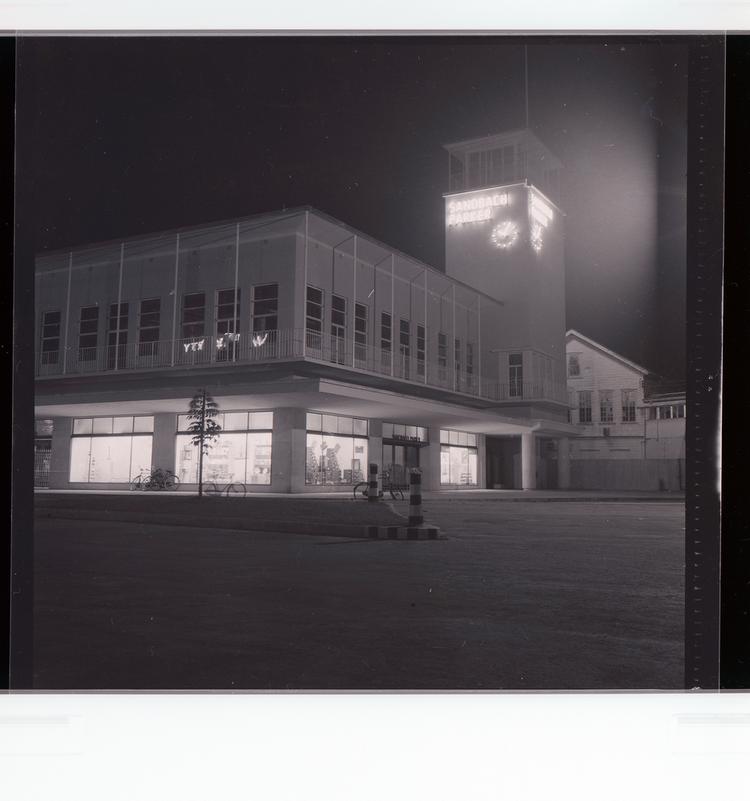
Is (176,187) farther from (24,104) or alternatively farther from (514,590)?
(514,590)

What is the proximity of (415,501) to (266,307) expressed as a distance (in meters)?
2.95

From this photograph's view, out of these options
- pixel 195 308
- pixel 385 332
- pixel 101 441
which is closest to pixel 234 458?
pixel 101 441

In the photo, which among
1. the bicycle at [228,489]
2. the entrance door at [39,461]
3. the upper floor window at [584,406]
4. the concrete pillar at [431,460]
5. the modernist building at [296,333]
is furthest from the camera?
the concrete pillar at [431,460]

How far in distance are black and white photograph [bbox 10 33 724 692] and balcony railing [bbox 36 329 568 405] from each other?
81 millimetres

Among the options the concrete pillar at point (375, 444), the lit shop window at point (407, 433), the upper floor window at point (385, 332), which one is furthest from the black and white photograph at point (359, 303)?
the lit shop window at point (407, 433)

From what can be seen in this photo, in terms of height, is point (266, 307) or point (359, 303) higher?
point (359, 303)

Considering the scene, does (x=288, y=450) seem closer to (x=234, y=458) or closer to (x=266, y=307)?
(x=234, y=458)

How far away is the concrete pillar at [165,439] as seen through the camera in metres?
6.97

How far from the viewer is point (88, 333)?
22.1ft

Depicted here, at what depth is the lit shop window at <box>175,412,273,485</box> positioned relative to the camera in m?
6.54

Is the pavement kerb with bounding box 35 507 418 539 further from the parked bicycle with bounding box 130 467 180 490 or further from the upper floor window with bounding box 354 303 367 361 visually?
the upper floor window with bounding box 354 303 367 361

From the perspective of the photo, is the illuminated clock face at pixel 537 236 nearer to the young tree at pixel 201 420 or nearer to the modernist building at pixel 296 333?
the modernist building at pixel 296 333

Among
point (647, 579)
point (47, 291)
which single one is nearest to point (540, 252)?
point (647, 579)

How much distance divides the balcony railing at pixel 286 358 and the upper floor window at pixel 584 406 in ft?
0.51
